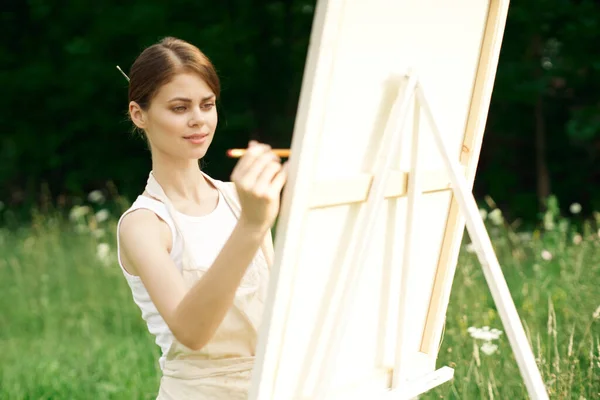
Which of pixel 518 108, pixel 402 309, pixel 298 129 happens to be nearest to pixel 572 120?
pixel 518 108

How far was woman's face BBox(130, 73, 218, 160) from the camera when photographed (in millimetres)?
1657

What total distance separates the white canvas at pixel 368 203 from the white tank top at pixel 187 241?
289 mm

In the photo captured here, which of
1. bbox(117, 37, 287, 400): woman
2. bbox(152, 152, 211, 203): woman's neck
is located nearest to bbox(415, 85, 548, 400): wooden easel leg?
bbox(117, 37, 287, 400): woman

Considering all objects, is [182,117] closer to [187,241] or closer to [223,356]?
[187,241]

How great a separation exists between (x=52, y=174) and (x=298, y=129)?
367 inches

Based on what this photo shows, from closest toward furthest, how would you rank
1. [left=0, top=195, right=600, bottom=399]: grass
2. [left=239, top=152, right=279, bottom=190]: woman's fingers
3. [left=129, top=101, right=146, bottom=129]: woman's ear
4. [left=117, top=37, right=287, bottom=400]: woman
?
[left=239, top=152, right=279, bottom=190]: woman's fingers < [left=117, top=37, right=287, bottom=400]: woman < [left=129, top=101, right=146, bottom=129]: woman's ear < [left=0, top=195, right=600, bottom=399]: grass

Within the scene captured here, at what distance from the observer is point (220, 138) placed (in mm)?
9281

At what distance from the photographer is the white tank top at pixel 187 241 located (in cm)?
165

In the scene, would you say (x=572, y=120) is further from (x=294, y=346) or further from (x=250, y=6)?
(x=294, y=346)

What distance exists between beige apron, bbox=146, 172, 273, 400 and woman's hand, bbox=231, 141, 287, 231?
405 mm

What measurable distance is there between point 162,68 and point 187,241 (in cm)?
36

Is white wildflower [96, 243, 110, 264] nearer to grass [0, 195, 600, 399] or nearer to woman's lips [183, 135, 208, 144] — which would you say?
grass [0, 195, 600, 399]

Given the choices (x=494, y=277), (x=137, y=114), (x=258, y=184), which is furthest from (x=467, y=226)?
(x=137, y=114)

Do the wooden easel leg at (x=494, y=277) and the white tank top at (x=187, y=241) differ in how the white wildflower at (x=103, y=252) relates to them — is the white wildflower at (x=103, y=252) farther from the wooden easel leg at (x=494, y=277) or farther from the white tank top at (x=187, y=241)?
the wooden easel leg at (x=494, y=277)
